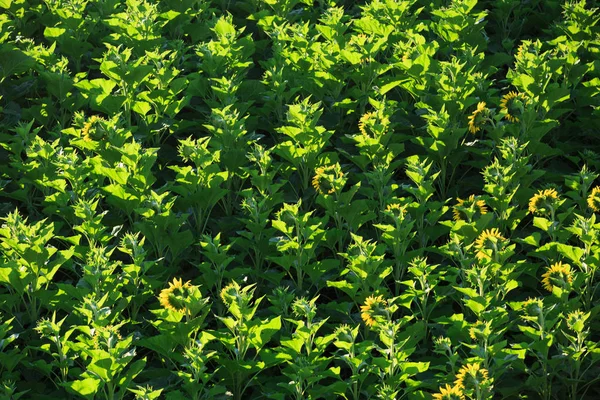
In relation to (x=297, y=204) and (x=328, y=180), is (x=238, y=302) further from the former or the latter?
(x=328, y=180)

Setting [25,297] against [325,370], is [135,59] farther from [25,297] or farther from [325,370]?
[325,370]

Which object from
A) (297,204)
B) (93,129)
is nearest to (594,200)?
(297,204)

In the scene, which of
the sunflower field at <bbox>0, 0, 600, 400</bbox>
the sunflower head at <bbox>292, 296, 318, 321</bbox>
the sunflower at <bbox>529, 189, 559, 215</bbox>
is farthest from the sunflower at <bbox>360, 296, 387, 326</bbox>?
the sunflower at <bbox>529, 189, 559, 215</bbox>

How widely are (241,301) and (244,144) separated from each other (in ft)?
4.87

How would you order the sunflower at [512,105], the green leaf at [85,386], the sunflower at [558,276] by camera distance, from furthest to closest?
the sunflower at [512,105]
the sunflower at [558,276]
the green leaf at [85,386]

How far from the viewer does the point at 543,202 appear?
210 inches

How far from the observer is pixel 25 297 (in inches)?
207

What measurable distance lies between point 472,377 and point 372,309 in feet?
1.92

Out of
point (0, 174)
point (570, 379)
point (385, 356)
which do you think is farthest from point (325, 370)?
point (0, 174)

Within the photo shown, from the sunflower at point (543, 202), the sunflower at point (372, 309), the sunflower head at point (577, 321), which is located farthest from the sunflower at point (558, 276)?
the sunflower at point (372, 309)

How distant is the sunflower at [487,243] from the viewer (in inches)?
196

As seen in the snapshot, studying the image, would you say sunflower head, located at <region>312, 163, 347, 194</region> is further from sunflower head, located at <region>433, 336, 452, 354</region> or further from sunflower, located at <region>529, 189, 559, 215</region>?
sunflower head, located at <region>433, 336, 452, 354</region>

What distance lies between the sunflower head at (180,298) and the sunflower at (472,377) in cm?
120

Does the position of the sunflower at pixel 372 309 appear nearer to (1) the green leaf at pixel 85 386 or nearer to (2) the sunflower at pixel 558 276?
(2) the sunflower at pixel 558 276
